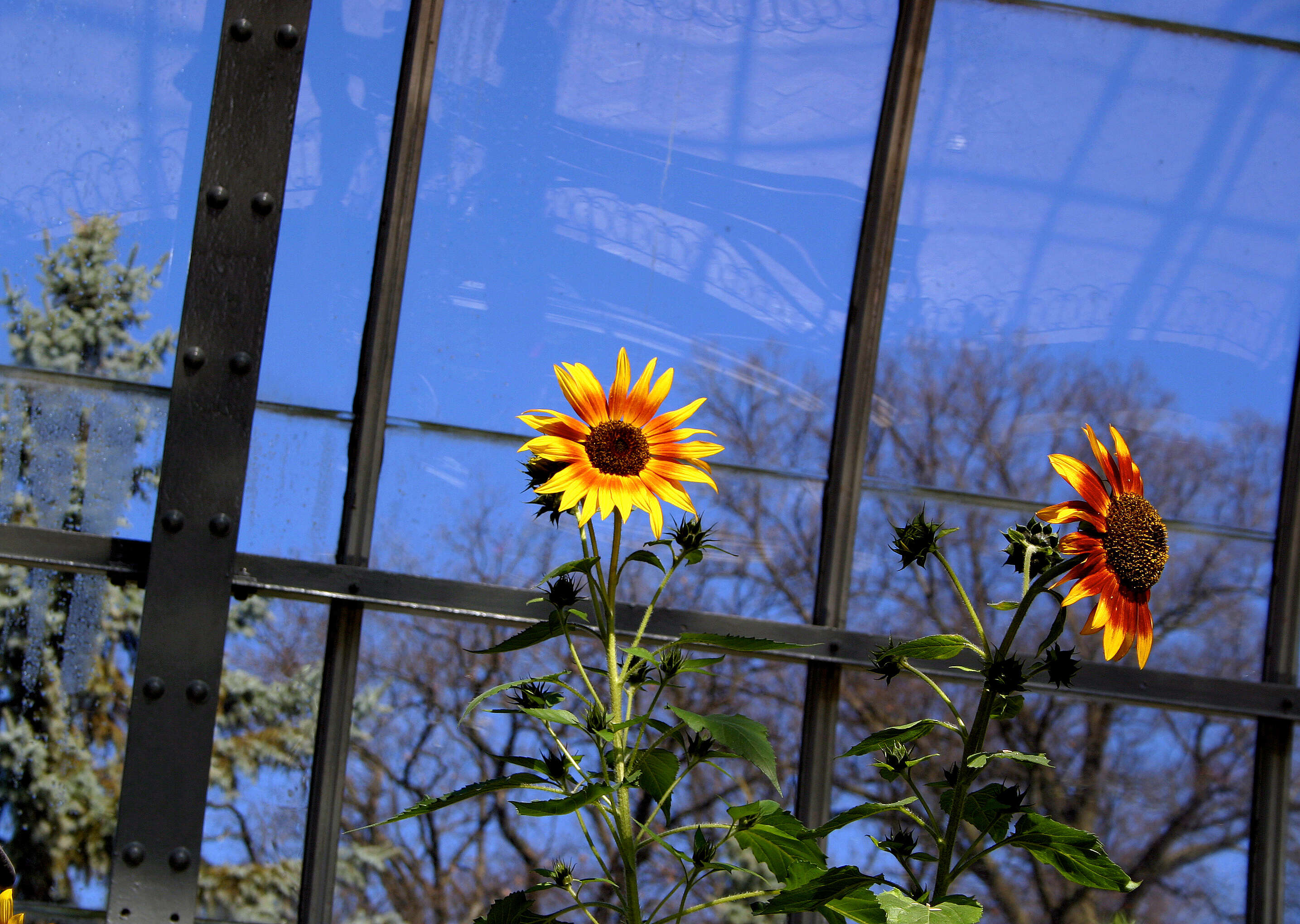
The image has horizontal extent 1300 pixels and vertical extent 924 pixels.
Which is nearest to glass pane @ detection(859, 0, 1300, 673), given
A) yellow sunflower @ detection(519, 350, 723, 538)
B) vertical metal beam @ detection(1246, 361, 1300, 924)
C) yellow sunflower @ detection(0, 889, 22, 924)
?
vertical metal beam @ detection(1246, 361, 1300, 924)

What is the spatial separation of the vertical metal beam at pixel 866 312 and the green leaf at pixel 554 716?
2.19 meters

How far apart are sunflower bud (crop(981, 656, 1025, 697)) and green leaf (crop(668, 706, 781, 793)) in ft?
0.69

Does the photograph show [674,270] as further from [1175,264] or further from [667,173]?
[1175,264]

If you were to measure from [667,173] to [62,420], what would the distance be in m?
1.86

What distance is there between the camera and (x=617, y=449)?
1188mm

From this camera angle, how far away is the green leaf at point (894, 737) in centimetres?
98

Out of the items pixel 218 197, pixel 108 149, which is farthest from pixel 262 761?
pixel 108 149

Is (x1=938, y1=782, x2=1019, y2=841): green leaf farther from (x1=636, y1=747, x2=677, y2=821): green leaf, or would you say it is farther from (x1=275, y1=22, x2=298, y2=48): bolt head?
(x1=275, y1=22, x2=298, y2=48): bolt head

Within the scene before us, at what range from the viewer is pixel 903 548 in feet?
3.48

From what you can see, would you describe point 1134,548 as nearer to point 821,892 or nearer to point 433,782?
point 821,892

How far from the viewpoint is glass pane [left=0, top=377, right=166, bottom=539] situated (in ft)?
9.25

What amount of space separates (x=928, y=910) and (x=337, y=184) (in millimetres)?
2744

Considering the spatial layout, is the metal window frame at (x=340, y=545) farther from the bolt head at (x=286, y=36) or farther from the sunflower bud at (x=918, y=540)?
the sunflower bud at (x=918, y=540)

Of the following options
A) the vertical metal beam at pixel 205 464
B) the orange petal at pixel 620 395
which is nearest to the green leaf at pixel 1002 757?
the orange petal at pixel 620 395
